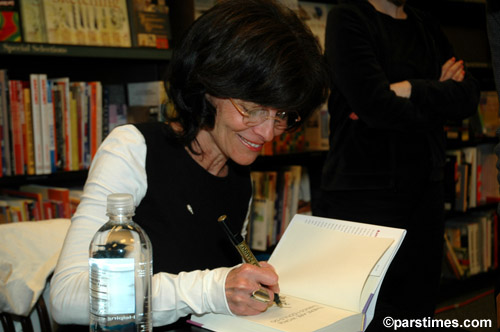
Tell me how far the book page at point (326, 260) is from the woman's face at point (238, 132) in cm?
19

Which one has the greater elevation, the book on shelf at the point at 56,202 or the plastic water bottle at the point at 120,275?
the plastic water bottle at the point at 120,275

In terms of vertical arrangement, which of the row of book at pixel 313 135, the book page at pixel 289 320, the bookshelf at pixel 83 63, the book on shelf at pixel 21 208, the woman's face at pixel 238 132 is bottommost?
the book page at pixel 289 320

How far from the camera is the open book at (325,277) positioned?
883 millimetres

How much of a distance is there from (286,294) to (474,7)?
2.83 metres

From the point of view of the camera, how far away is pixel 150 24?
2.20 m

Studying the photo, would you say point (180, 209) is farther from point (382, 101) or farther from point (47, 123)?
point (47, 123)

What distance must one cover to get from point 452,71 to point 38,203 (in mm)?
1514

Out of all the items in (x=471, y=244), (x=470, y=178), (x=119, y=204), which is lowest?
(x=471, y=244)

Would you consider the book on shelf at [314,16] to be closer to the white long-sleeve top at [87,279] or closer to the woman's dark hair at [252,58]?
the woman's dark hair at [252,58]

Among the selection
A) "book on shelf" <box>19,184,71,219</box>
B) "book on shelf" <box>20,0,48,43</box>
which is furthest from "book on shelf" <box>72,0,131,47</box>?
"book on shelf" <box>19,184,71,219</box>

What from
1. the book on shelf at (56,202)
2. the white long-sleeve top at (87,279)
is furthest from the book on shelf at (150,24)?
the white long-sleeve top at (87,279)


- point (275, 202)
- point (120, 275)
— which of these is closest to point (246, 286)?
point (120, 275)

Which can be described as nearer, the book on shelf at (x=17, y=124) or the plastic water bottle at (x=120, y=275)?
the plastic water bottle at (x=120, y=275)

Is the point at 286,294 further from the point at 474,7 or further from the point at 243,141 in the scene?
the point at 474,7
